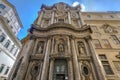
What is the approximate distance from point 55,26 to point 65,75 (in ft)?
26.4

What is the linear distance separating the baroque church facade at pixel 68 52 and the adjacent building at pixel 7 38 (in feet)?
30.8

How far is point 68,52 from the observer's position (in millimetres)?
14094

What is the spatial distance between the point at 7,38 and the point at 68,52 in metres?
18.8

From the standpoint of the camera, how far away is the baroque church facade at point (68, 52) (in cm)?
1241

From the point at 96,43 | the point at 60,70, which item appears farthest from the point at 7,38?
the point at 96,43

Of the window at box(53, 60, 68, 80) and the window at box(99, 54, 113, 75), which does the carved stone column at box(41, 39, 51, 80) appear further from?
the window at box(99, 54, 113, 75)

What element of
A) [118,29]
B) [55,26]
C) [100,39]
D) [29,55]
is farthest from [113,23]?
[29,55]

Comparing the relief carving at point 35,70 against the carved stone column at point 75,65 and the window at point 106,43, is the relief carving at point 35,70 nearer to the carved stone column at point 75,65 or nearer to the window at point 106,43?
the carved stone column at point 75,65

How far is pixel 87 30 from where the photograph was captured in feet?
57.7

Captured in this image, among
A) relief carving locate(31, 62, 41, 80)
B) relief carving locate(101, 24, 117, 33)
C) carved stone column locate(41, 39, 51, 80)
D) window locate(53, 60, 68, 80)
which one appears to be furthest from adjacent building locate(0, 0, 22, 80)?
relief carving locate(101, 24, 117, 33)

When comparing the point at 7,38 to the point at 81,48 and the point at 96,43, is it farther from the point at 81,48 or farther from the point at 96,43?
the point at 96,43

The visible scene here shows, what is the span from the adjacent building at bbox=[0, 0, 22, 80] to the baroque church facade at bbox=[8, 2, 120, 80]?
937 cm

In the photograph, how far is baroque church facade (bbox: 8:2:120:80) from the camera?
12406 millimetres

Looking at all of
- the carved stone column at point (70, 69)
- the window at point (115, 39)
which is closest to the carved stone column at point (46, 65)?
the carved stone column at point (70, 69)
